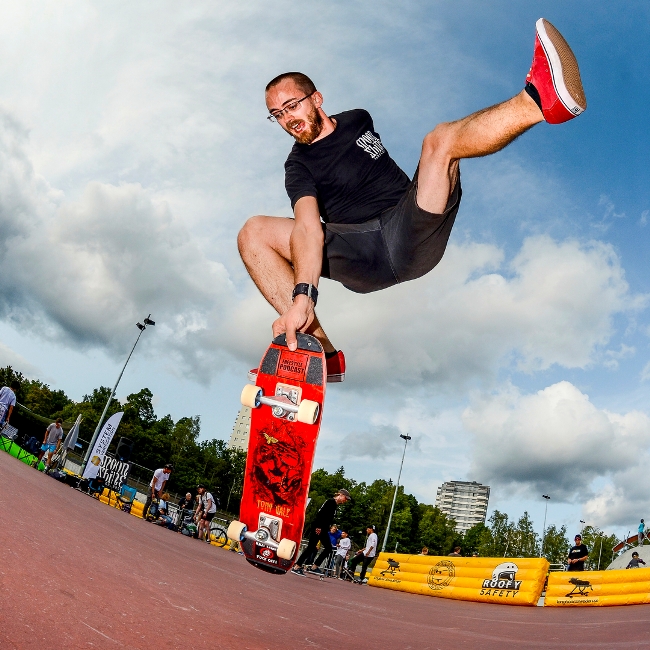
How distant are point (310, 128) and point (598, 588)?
1351 cm

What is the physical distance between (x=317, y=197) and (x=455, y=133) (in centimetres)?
117

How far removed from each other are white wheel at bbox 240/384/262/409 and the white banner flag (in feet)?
55.9

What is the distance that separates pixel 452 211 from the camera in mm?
3529

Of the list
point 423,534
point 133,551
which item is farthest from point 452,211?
point 423,534

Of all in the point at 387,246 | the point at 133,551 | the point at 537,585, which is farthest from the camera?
the point at 537,585

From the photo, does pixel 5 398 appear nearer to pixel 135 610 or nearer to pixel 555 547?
pixel 135 610

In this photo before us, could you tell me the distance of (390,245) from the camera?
12.2 ft

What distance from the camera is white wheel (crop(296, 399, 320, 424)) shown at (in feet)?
10.7

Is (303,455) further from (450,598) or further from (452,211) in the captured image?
(450,598)

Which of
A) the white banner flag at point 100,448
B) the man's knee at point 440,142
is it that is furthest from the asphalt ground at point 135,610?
the white banner flag at point 100,448

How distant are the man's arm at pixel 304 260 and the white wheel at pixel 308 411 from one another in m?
0.46

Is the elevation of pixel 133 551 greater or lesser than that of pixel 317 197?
lesser

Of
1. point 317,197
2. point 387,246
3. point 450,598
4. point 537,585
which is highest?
point 317,197

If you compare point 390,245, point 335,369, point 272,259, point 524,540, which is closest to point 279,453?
point 335,369
